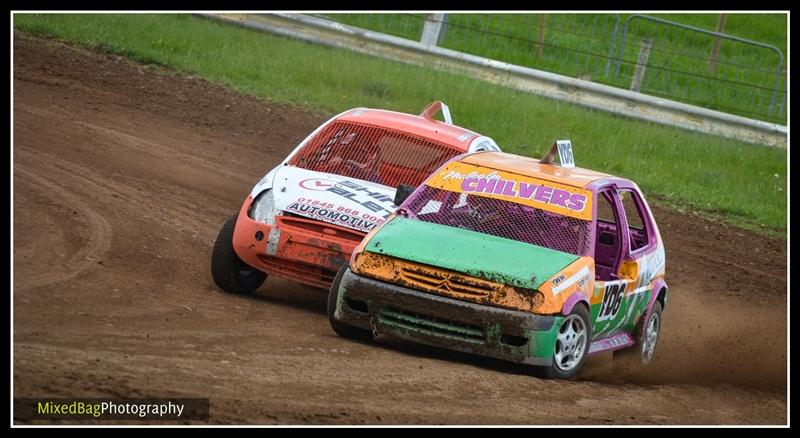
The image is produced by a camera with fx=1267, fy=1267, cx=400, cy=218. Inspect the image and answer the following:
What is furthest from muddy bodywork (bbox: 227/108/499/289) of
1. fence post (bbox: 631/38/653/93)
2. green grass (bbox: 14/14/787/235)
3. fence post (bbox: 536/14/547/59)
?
fence post (bbox: 536/14/547/59)

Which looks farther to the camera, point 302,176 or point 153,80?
point 153,80

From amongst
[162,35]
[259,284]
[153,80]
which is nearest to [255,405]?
[259,284]

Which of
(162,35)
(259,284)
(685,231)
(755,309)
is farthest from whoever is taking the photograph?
(162,35)

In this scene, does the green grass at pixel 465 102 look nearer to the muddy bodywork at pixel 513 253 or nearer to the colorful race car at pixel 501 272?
the muddy bodywork at pixel 513 253

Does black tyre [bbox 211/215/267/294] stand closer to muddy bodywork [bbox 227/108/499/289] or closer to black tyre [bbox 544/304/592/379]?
muddy bodywork [bbox 227/108/499/289]

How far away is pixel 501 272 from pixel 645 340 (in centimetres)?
239

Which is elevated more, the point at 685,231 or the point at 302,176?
the point at 302,176

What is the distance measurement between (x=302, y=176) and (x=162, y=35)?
408 inches

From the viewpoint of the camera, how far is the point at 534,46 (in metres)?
20.5

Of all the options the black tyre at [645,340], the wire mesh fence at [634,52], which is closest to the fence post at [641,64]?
the wire mesh fence at [634,52]

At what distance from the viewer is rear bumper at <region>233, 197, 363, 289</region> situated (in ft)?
30.5

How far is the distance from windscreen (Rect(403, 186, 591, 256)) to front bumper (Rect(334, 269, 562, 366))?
96 cm

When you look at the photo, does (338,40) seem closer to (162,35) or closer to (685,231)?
(162,35)

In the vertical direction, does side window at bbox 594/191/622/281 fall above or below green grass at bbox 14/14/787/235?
above
